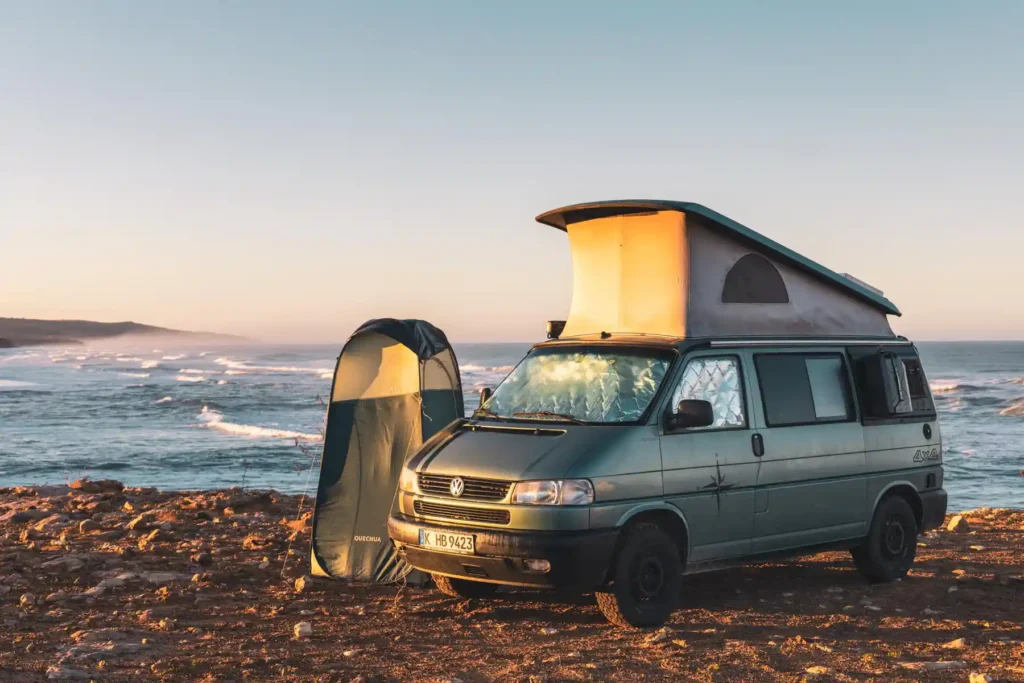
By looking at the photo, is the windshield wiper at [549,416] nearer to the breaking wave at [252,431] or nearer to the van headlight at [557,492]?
the van headlight at [557,492]

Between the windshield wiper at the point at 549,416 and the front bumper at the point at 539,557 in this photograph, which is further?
the windshield wiper at the point at 549,416

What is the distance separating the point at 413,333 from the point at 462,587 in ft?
7.15

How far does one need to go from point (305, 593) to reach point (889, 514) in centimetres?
503

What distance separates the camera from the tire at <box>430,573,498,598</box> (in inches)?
335

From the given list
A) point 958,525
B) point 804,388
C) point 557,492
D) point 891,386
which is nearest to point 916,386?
point 891,386

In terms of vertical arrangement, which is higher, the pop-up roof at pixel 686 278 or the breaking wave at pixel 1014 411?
the pop-up roof at pixel 686 278

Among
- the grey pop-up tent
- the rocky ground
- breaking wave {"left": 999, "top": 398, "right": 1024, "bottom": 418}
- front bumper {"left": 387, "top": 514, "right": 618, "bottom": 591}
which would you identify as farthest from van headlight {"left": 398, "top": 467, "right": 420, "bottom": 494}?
breaking wave {"left": 999, "top": 398, "right": 1024, "bottom": 418}

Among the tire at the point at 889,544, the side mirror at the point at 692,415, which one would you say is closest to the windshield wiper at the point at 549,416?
the side mirror at the point at 692,415

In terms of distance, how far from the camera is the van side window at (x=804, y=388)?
28.5 ft

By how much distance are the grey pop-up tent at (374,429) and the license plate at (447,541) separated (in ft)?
5.18

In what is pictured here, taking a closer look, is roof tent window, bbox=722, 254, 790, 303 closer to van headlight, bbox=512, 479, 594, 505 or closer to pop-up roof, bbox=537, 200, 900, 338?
pop-up roof, bbox=537, 200, 900, 338

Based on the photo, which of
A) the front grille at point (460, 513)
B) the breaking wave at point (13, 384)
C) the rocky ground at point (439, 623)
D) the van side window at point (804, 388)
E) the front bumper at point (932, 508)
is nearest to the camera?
the rocky ground at point (439, 623)

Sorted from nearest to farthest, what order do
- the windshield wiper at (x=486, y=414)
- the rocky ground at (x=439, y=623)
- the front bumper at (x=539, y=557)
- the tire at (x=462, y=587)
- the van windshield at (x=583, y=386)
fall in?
the rocky ground at (x=439, y=623)
the front bumper at (x=539, y=557)
the van windshield at (x=583, y=386)
the windshield wiper at (x=486, y=414)
the tire at (x=462, y=587)

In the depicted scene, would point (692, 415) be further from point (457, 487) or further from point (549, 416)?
point (457, 487)
